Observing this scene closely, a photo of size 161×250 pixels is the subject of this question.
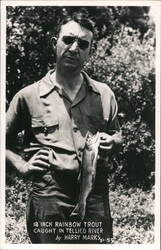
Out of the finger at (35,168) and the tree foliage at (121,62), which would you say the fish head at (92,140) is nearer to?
the tree foliage at (121,62)

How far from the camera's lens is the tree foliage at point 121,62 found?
3531 millimetres

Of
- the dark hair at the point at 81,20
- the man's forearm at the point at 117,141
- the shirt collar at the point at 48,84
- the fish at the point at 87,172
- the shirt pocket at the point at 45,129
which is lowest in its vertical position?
the fish at the point at 87,172

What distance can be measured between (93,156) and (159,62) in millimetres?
853

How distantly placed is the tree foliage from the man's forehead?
0.14 metres

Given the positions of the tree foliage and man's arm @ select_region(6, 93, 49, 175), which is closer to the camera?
man's arm @ select_region(6, 93, 49, 175)

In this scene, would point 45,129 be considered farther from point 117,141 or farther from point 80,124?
point 117,141

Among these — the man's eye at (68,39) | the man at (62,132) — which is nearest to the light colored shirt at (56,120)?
Answer: the man at (62,132)

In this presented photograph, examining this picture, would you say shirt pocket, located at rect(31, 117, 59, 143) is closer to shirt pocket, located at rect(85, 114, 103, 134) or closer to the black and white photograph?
the black and white photograph

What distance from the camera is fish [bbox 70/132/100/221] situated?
132 inches

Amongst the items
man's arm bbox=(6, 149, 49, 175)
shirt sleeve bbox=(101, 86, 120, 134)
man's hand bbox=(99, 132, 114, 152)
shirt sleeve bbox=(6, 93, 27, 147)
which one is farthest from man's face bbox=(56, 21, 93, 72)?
man's arm bbox=(6, 149, 49, 175)

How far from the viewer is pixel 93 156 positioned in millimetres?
3375

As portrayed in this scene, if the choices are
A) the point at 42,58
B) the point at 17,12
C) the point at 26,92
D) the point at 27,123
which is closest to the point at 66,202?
the point at 27,123

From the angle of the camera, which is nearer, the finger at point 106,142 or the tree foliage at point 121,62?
the finger at point 106,142

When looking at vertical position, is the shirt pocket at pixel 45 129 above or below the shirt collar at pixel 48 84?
below
